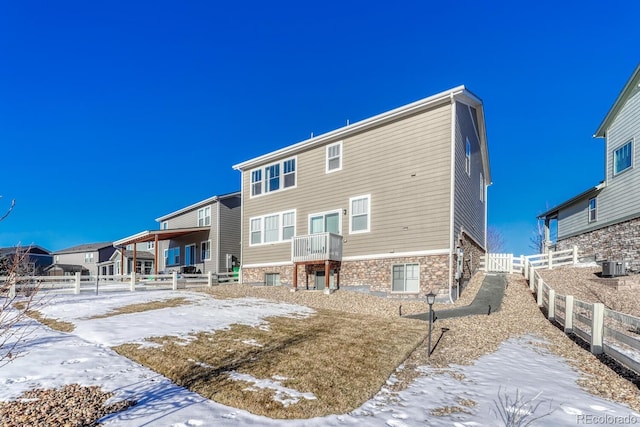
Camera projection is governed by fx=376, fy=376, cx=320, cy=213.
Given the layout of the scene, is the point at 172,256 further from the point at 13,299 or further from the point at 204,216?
the point at 13,299

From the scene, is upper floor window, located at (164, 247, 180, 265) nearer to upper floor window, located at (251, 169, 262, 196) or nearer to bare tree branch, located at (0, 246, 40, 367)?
upper floor window, located at (251, 169, 262, 196)

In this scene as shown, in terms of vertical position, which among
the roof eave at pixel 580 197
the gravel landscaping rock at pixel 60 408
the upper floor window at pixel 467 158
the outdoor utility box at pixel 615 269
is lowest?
the gravel landscaping rock at pixel 60 408

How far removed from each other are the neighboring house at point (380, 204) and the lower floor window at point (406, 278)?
0.04m

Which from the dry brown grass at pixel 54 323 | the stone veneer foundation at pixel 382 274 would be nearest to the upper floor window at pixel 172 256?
the stone veneer foundation at pixel 382 274

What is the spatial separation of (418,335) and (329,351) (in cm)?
279

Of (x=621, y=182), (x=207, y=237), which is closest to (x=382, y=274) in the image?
(x=621, y=182)

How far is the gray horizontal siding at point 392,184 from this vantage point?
1387 centimetres

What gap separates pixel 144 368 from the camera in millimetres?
5961

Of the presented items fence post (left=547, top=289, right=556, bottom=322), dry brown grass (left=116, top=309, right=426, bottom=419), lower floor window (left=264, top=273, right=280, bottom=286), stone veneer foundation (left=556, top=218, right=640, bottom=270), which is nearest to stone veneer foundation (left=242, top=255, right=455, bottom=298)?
lower floor window (left=264, top=273, right=280, bottom=286)

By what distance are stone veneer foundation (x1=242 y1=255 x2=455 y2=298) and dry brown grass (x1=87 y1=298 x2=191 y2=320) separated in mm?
5674

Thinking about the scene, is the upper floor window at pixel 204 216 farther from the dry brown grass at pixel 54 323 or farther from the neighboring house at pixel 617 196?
the neighboring house at pixel 617 196

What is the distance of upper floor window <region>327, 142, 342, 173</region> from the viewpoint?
17031 mm

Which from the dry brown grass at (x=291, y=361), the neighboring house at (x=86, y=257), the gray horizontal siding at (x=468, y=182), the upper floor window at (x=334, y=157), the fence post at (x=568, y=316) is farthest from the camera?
the neighboring house at (x=86, y=257)

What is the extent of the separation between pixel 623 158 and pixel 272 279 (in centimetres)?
1846
